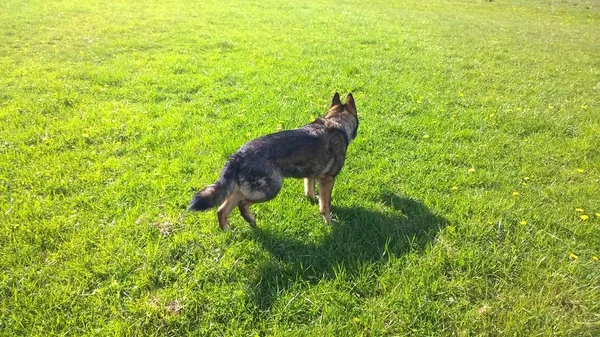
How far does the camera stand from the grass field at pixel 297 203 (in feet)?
9.97

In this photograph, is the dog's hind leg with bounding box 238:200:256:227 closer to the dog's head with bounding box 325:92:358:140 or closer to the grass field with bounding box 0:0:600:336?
the grass field with bounding box 0:0:600:336

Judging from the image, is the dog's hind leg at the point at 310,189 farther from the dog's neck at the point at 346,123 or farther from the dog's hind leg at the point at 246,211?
the dog's hind leg at the point at 246,211

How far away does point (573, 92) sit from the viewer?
26.7 feet

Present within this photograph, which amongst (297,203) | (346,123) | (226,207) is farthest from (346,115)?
(226,207)

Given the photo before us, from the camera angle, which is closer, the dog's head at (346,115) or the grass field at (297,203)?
the grass field at (297,203)

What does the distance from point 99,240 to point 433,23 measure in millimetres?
16377

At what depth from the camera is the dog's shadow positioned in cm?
335

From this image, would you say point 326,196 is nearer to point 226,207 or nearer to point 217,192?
point 226,207

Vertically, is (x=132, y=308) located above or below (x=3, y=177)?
below

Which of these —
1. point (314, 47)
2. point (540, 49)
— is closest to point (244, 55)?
point (314, 47)

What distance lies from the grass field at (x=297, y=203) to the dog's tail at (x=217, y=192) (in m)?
0.65

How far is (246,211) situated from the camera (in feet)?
12.4

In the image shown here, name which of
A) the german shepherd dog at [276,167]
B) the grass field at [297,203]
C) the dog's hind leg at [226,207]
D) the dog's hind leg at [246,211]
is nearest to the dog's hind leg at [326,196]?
the german shepherd dog at [276,167]

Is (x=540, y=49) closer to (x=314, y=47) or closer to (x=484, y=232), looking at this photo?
(x=314, y=47)
